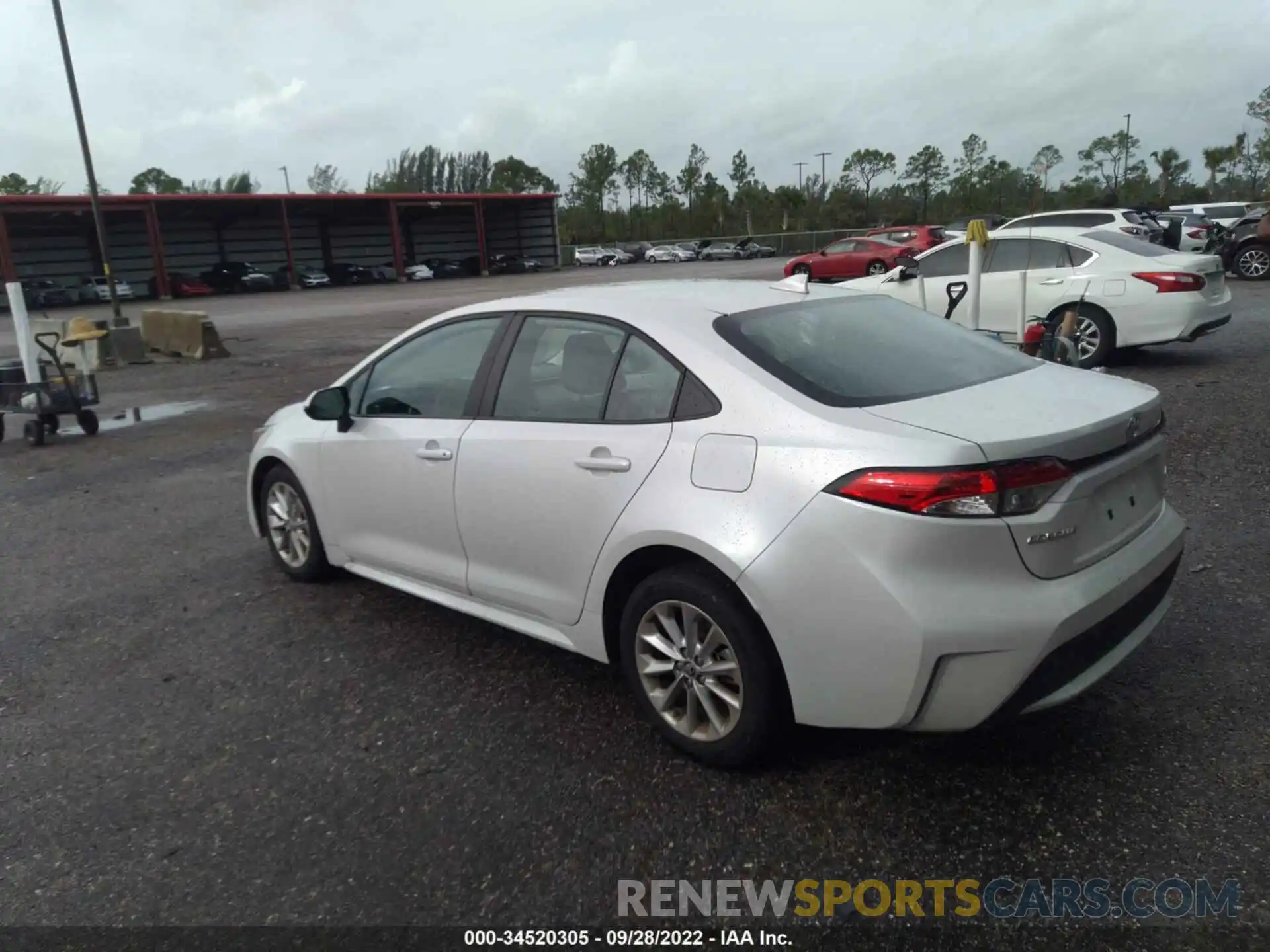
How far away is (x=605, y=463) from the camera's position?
3293 millimetres

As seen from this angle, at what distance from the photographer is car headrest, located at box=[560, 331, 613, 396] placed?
11.6ft

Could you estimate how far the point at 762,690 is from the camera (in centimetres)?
291

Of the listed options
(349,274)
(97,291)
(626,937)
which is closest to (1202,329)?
(626,937)

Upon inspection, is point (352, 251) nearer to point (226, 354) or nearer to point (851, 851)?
point (226, 354)

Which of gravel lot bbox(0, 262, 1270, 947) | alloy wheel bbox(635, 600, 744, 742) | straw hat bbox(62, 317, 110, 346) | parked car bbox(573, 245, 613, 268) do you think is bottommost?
gravel lot bbox(0, 262, 1270, 947)

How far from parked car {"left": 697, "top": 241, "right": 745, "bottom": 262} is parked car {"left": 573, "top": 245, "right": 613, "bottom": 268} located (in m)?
6.73

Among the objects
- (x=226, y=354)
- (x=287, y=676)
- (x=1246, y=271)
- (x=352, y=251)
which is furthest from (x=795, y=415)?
(x=352, y=251)

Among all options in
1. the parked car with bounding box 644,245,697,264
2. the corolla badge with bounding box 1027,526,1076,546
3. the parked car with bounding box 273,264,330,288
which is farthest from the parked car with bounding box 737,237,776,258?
the corolla badge with bounding box 1027,526,1076,546

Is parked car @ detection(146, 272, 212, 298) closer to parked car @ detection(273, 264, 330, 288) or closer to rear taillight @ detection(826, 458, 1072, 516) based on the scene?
parked car @ detection(273, 264, 330, 288)

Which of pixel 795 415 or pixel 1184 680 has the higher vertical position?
pixel 795 415

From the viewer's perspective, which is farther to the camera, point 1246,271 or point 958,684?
point 1246,271

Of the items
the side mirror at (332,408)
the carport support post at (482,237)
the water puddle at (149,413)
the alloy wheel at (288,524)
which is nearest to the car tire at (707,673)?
the side mirror at (332,408)

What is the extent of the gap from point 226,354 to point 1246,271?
2026 centimetres

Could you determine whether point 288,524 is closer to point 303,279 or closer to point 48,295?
point 48,295
